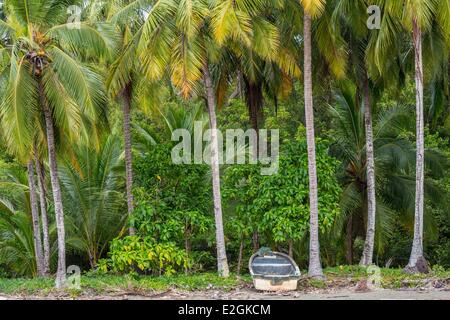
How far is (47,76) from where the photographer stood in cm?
1672

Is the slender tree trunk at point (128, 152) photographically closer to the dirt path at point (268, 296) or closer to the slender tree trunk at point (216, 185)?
the slender tree trunk at point (216, 185)

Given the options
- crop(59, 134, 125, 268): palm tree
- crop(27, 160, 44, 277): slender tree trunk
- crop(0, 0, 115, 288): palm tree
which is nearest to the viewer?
crop(0, 0, 115, 288): palm tree

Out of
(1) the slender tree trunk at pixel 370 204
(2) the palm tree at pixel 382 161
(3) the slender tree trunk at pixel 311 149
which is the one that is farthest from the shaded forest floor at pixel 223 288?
(2) the palm tree at pixel 382 161

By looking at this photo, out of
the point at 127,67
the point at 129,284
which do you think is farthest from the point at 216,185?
the point at 127,67

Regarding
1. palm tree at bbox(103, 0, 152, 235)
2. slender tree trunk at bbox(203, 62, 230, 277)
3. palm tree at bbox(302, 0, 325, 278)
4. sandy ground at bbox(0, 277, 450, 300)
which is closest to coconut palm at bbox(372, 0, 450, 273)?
sandy ground at bbox(0, 277, 450, 300)

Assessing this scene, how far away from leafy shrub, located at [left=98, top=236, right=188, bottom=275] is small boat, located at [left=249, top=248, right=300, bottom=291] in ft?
7.25

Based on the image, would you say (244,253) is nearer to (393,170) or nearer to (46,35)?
(393,170)

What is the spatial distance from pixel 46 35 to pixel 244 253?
Result: 10924mm

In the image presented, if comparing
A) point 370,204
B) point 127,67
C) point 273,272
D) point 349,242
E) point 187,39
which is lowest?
point 273,272

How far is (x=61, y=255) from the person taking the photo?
682 inches

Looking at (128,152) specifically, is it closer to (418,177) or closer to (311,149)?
(311,149)

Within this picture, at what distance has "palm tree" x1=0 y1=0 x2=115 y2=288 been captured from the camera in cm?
1612

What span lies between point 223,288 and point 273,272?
1249mm

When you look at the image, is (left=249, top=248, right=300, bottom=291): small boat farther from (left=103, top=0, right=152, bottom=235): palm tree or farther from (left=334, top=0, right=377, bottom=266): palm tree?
(left=103, top=0, right=152, bottom=235): palm tree
